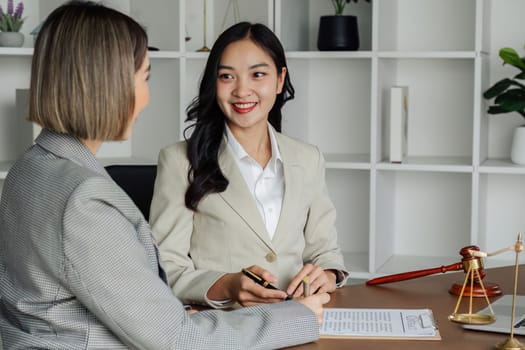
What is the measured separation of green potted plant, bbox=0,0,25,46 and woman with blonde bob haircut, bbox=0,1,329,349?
85.1 inches

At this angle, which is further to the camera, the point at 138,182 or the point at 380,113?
the point at 380,113

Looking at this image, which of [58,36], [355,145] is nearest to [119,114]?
[58,36]

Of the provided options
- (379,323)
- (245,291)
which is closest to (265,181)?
(245,291)

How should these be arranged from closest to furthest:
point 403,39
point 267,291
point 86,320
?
point 86,320 < point 267,291 < point 403,39

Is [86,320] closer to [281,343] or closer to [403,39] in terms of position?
[281,343]

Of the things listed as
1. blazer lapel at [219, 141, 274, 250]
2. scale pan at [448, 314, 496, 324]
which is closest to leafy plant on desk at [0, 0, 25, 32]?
blazer lapel at [219, 141, 274, 250]

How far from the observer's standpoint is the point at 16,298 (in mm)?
1428

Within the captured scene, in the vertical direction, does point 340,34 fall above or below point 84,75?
above

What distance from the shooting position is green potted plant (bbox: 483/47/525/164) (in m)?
3.27

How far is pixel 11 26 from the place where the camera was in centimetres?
355

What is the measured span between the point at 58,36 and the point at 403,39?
2503 millimetres

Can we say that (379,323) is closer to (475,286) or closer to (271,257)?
(475,286)

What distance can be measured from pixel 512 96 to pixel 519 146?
0.22 meters

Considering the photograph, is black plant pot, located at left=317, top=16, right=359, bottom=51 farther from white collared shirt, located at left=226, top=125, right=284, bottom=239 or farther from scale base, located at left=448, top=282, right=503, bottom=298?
scale base, located at left=448, top=282, right=503, bottom=298
